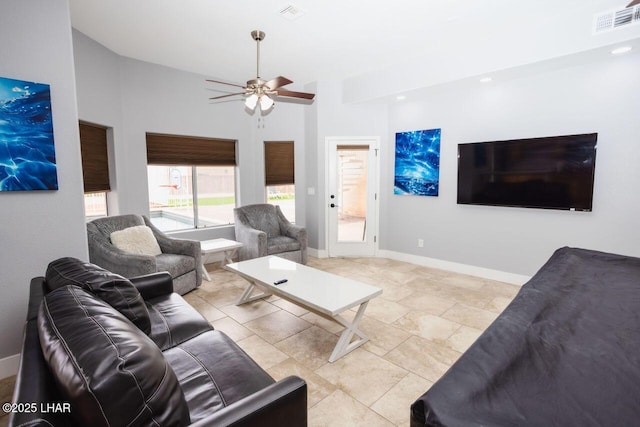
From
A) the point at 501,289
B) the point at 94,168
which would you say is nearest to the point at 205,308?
the point at 94,168

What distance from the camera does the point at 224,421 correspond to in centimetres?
111

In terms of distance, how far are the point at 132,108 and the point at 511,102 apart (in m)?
4.93

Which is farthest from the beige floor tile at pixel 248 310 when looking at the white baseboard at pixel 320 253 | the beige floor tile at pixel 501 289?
the beige floor tile at pixel 501 289

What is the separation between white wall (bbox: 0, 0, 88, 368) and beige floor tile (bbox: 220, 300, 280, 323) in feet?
4.85

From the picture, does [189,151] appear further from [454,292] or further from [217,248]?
[454,292]

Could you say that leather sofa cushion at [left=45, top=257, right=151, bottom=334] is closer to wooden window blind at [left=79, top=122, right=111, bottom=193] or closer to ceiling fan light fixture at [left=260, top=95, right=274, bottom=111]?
ceiling fan light fixture at [left=260, top=95, right=274, bottom=111]

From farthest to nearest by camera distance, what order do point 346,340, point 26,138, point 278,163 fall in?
point 278,163 < point 346,340 < point 26,138

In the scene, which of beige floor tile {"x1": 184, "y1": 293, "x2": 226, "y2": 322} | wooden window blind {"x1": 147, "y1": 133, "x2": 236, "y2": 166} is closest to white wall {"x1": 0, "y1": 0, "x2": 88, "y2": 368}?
beige floor tile {"x1": 184, "y1": 293, "x2": 226, "y2": 322}

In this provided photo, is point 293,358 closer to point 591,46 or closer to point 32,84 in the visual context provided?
point 32,84

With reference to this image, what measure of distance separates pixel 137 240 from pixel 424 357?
3.29 metres

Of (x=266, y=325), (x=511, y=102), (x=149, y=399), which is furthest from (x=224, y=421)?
(x=511, y=102)

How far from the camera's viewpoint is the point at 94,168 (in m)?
4.02

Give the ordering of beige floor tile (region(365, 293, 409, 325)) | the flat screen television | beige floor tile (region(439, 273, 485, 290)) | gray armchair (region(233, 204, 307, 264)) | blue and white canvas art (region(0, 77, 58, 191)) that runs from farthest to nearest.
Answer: gray armchair (region(233, 204, 307, 264)) → beige floor tile (region(439, 273, 485, 290)) → the flat screen television → beige floor tile (region(365, 293, 409, 325)) → blue and white canvas art (region(0, 77, 58, 191))

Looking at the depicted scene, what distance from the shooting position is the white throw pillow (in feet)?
12.1
